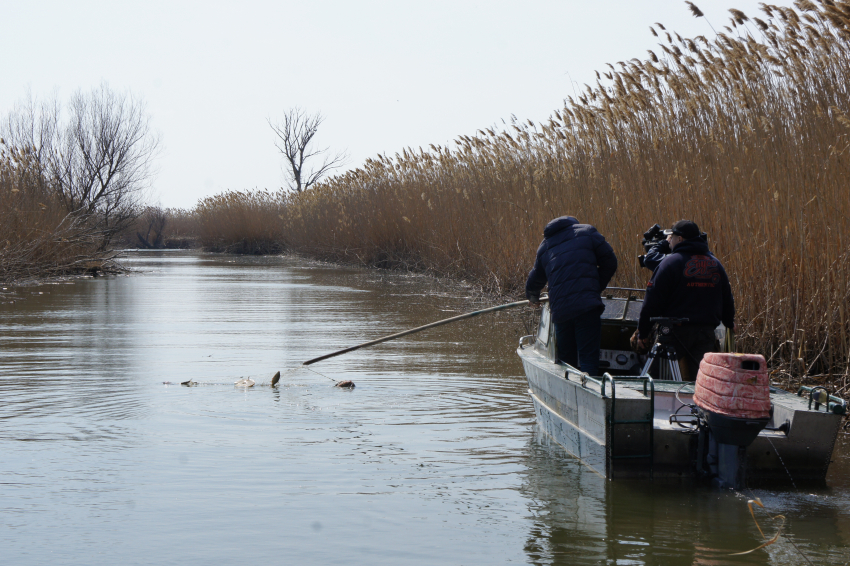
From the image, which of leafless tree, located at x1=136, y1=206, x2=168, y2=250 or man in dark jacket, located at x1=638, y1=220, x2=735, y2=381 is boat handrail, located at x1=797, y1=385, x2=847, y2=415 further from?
leafless tree, located at x1=136, y1=206, x2=168, y2=250

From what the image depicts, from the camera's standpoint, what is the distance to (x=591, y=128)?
12273 millimetres

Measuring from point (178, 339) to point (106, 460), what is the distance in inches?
229

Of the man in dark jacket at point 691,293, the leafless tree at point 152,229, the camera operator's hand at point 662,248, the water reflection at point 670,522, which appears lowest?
the water reflection at point 670,522

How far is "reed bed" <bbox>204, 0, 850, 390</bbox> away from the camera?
7000 mm

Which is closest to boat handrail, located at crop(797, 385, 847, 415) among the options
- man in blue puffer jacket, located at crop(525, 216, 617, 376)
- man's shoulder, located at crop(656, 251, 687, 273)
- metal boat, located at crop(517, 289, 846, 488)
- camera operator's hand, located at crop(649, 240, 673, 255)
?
metal boat, located at crop(517, 289, 846, 488)

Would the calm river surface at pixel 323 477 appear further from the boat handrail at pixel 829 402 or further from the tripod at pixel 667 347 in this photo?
the tripod at pixel 667 347

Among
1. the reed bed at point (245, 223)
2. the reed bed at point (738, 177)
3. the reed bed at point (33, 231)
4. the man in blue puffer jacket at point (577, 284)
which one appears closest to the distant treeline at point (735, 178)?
the reed bed at point (738, 177)

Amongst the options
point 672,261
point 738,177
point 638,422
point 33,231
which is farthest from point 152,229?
point 638,422

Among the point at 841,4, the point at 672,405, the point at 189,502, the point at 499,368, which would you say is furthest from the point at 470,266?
the point at 189,502

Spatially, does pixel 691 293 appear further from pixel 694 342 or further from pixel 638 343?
pixel 638 343

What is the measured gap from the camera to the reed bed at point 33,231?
19.0 meters

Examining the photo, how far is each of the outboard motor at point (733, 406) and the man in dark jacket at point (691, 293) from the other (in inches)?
44.6

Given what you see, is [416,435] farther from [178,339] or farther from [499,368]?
[178,339]

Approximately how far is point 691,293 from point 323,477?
268 centimetres
